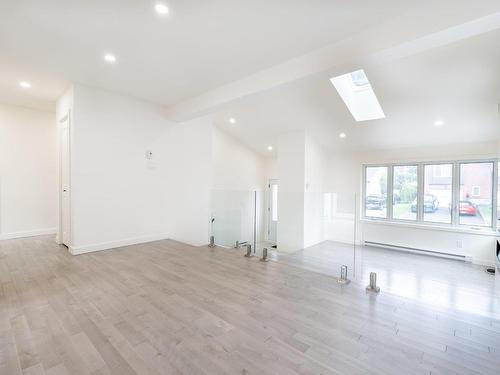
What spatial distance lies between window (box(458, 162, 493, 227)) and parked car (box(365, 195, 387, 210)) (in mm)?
1554

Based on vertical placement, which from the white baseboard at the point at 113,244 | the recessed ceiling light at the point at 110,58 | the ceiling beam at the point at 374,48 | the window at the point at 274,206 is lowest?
the white baseboard at the point at 113,244

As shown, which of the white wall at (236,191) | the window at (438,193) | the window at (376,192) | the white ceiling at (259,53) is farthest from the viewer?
the window at (376,192)

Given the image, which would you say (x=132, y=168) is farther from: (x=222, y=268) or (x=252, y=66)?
(x=252, y=66)

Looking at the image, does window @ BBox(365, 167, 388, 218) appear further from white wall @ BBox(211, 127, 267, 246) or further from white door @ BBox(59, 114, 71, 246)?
white door @ BBox(59, 114, 71, 246)

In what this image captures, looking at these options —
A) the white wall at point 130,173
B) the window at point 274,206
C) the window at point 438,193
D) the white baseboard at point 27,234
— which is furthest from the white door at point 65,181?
the window at point 438,193

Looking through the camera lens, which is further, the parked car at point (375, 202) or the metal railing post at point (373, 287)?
the parked car at point (375, 202)

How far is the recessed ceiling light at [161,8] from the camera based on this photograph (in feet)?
7.38

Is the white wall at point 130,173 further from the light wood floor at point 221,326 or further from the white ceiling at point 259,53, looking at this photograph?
the light wood floor at point 221,326

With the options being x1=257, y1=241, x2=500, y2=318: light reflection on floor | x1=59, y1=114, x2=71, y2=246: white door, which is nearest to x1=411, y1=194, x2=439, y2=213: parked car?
x1=257, y1=241, x2=500, y2=318: light reflection on floor

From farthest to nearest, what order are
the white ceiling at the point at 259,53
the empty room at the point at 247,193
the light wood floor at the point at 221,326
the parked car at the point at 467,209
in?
the parked car at the point at 467,209, the white ceiling at the point at 259,53, the empty room at the point at 247,193, the light wood floor at the point at 221,326

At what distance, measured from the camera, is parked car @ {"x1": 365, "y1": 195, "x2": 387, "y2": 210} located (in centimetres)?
640

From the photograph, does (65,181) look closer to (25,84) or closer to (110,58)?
(25,84)

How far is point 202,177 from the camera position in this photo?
596 cm

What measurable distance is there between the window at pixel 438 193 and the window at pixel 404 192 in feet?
0.74
